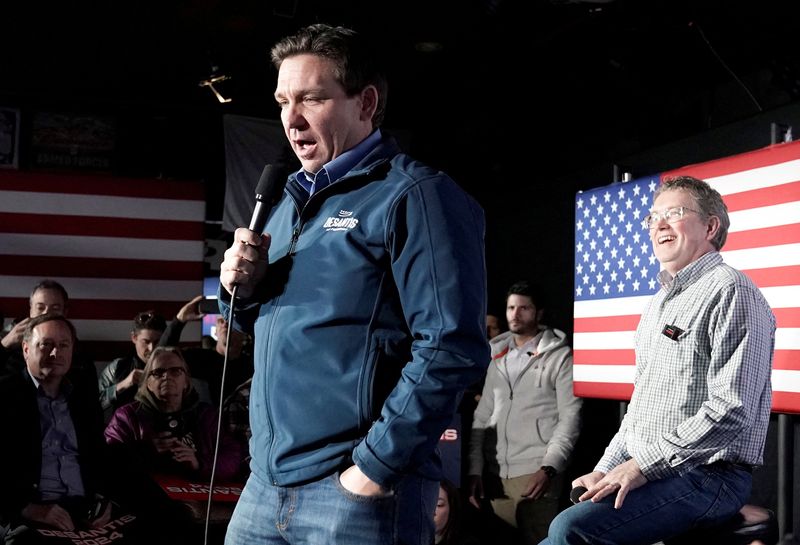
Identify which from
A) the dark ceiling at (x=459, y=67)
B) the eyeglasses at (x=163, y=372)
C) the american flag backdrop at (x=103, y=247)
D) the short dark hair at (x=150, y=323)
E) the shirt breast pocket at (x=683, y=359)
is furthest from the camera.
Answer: the american flag backdrop at (x=103, y=247)

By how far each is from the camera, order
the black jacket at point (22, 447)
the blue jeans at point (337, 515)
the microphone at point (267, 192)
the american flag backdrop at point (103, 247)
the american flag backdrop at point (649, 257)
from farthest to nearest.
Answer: the american flag backdrop at point (103, 247)
the black jacket at point (22, 447)
the american flag backdrop at point (649, 257)
the microphone at point (267, 192)
the blue jeans at point (337, 515)

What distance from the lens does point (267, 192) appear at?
1.59 meters

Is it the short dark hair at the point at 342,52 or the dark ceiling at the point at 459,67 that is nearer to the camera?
the short dark hair at the point at 342,52

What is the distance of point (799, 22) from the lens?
17.6 feet

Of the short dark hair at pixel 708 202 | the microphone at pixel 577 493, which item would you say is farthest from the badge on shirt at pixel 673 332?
the microphone at pixel 577 493

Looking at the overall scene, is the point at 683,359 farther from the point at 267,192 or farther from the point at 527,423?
the point at 527,423

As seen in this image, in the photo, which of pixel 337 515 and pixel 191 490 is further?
pixel 191 490

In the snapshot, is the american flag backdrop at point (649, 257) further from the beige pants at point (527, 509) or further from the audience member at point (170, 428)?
the audience member at point (170, 428)

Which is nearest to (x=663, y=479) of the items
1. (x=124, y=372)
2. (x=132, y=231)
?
(x=124, y=372)

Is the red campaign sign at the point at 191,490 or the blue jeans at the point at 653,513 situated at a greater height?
the blue jeans at the point at 653,513

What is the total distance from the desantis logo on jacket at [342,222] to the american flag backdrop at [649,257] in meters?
2.47

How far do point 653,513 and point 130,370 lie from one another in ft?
12.7

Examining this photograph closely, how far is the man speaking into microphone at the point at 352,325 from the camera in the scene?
1.24 meters

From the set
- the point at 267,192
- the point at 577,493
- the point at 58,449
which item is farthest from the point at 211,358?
the point at 267,192
